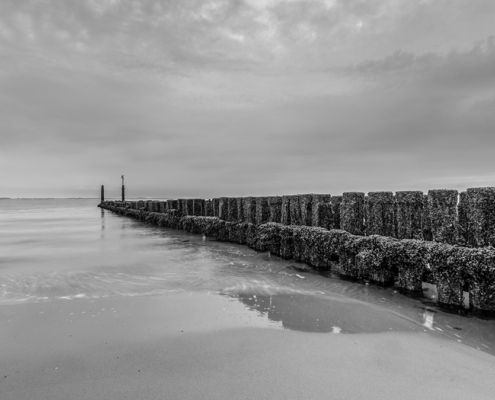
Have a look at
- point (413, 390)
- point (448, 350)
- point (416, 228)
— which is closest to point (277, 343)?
point (413, 390)

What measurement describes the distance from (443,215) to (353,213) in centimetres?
172

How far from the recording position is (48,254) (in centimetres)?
901

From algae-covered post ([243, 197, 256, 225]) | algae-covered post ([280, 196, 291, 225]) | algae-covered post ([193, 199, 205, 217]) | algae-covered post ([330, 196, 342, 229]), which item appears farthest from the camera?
algae-covered post ([193, 199, 205, 217])


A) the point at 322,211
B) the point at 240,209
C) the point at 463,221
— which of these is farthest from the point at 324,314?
the point at 240,209

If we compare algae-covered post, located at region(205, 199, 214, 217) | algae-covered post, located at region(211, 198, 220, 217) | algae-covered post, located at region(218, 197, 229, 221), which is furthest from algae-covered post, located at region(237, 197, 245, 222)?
algae-covered post, located at region(205, 199, 214, 217)

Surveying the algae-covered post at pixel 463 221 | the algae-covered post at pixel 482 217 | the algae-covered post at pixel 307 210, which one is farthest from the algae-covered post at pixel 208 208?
the algae-covered post at pixel 482 217

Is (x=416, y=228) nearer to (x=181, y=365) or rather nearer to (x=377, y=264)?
(x=377, y=264)

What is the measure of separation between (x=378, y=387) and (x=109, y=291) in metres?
4.59

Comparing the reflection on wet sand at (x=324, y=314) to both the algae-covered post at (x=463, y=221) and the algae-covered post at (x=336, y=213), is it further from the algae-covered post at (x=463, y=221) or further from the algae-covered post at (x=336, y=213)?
the algae-covered post at (x=336, y=213)

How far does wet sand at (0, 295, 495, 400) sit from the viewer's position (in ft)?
7.49

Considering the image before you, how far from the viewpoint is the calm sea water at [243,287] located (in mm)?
3670

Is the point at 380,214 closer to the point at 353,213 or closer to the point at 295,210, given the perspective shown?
the point at 353,213

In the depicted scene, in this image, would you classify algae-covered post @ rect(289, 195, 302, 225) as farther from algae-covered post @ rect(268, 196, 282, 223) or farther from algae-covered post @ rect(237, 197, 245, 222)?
algae-covered post @ rect(237, 197, 245, 222)

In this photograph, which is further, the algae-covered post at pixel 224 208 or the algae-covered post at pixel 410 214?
the algae-covered post at pixel 224 208
